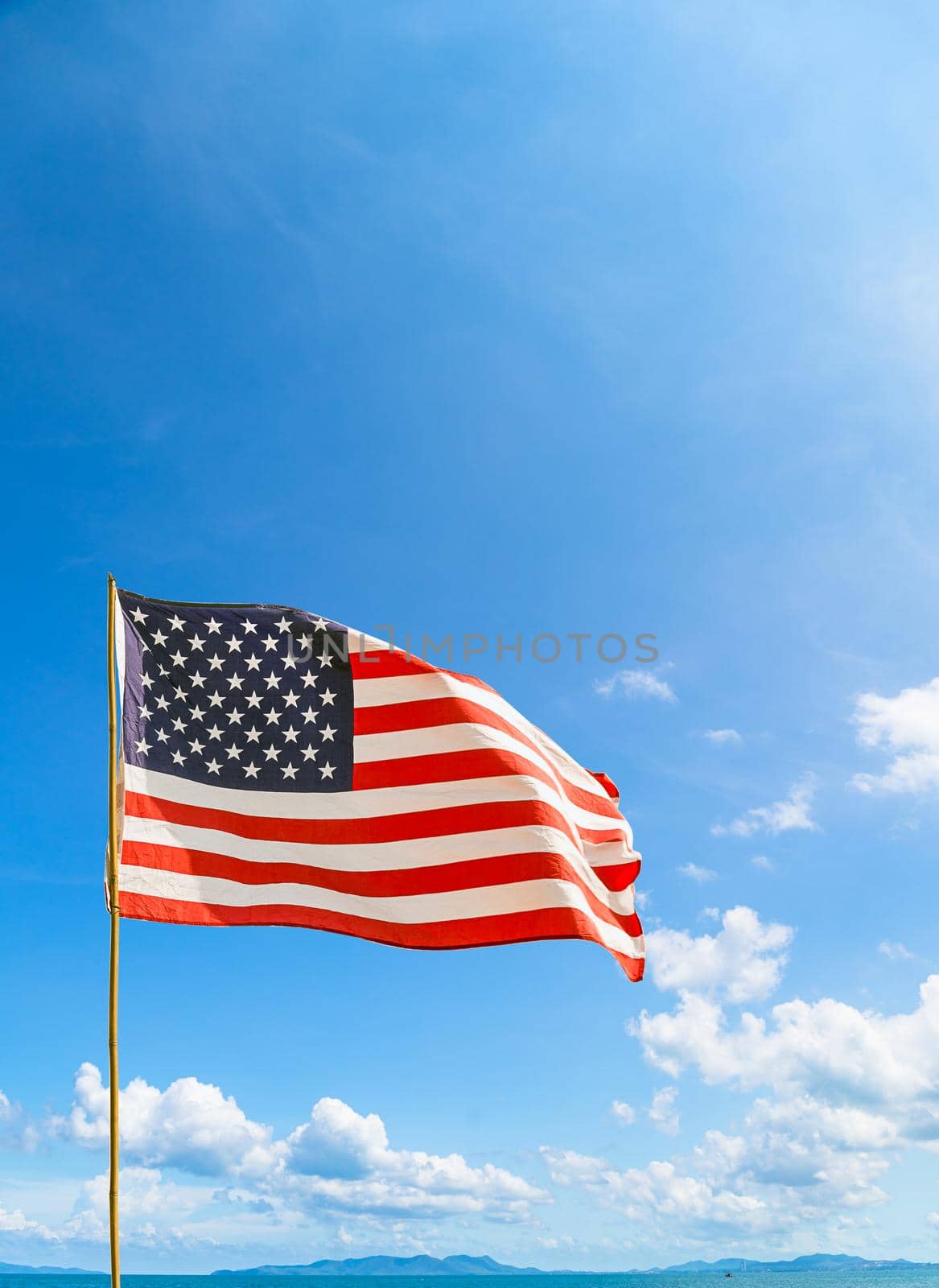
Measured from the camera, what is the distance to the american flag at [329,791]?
11.0m

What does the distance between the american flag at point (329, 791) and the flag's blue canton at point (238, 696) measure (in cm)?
2

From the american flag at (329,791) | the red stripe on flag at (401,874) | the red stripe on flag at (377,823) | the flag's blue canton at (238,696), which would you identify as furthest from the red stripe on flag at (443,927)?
the flag's blue canton at (238,696)

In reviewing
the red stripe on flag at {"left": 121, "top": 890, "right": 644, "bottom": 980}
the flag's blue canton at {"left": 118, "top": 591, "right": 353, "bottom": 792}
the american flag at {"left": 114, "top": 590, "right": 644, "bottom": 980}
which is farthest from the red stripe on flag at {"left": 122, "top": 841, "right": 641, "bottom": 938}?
the flag's blue canton at {"left": 118, "top": 591, "right": 353, "bottom": 792}

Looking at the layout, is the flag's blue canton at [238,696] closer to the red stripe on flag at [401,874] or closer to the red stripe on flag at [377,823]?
the red stripe on flag at [377,823]

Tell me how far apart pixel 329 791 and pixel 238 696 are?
1.44 m

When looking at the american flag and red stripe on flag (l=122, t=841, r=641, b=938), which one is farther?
red stripe on flag (l=122, t=841, r=641, b=938)

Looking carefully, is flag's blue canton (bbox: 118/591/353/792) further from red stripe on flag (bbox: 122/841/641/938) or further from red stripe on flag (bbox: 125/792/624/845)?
red stripe on flag (bbox: 122/841/641/938)

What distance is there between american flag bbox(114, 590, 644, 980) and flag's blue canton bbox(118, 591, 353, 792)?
0.06ft

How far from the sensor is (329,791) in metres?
11.9

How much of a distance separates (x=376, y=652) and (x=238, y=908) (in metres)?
3.31

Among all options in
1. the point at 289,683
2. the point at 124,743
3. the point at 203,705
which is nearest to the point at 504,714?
the point at 289,683

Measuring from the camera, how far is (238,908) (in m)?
10.9

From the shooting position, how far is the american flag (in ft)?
36.0

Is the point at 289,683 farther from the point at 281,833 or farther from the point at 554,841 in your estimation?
the point at 554,841
